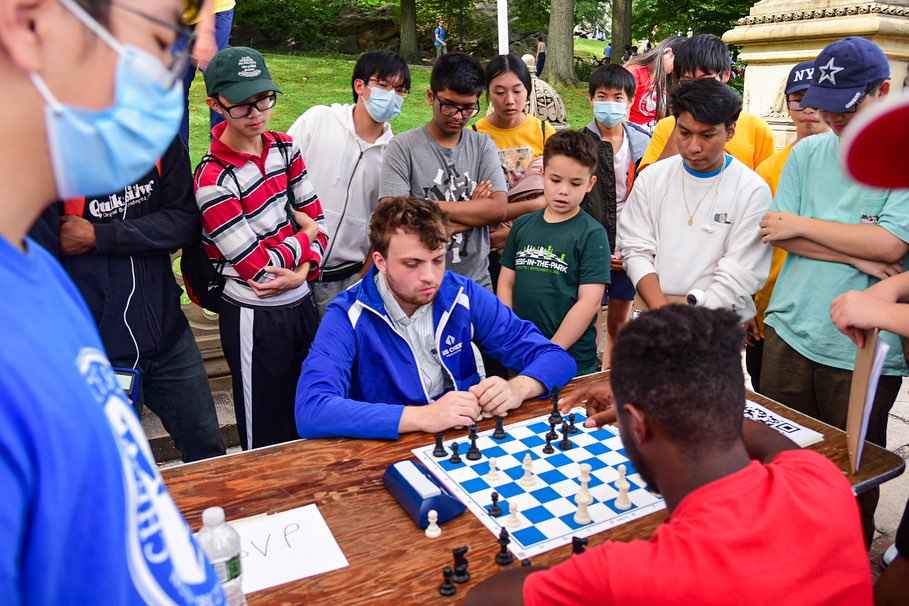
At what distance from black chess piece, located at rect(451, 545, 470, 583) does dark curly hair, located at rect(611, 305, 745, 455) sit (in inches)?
21.2

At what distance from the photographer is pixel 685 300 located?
3223 millimetres

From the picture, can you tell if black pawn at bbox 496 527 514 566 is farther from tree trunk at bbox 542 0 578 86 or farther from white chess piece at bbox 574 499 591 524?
tree trunk at bbox 542 0 578 86

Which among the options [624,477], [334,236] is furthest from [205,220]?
[624,477]

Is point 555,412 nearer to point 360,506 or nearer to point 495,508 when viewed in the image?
point 495,508

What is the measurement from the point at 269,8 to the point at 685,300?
17.0 metres

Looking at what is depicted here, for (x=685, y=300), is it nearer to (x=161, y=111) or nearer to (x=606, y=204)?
(x=606, y=204)

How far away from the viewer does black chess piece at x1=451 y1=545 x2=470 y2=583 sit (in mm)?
1617

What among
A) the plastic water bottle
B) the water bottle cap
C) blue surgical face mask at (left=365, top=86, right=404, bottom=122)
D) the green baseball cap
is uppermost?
the green baseball cap

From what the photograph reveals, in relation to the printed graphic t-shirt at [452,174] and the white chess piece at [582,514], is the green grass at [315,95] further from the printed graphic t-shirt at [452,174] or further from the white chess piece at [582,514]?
the white chess piece at [582,514]

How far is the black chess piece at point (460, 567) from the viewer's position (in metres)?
1.62

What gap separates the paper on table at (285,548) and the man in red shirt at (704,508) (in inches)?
16.4

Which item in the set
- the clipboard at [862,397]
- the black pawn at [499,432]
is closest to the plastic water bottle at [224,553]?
the black pawn at [499,432]

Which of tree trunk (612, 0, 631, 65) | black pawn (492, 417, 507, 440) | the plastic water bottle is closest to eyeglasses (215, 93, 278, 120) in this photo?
black pawn (492, 417, 507, 440)

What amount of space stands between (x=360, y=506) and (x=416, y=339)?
0.94m
